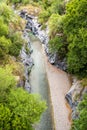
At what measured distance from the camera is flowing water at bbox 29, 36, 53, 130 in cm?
4138

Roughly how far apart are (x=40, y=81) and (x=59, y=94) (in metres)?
6.56

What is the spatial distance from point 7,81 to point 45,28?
40301 millimetres

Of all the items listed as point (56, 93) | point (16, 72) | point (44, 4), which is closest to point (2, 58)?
point (16, 72)

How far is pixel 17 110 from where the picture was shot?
33750mm

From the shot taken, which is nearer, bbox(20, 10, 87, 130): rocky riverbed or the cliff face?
the cliff face

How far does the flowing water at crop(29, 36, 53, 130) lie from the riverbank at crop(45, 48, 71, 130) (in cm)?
83

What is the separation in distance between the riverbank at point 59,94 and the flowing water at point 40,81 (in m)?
0.83

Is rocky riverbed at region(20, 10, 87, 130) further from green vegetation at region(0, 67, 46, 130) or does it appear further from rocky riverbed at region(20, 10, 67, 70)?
green vegetation at region(0, 67, 46, 130)

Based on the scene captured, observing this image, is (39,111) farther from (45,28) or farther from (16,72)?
(45,28)

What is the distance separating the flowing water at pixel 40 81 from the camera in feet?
136

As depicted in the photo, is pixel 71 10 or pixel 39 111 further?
pixel 71 10

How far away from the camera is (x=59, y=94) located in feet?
156

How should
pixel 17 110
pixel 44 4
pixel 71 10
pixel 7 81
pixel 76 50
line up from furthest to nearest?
pixel 44 4 → pixel 71 10 → pixel 76 50 → pixel 7 81 → pixel 17 110

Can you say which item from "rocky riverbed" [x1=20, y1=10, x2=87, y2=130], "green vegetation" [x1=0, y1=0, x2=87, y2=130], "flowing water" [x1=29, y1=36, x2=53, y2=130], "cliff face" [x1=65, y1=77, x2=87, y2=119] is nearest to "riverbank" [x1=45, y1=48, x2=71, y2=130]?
"rocky riverbed" [x1=20, y1=10, x2=87, y2=130]
